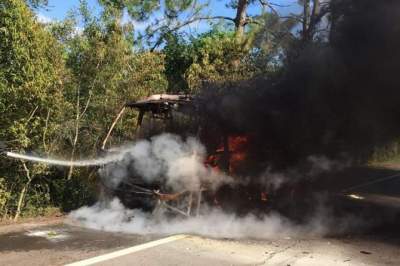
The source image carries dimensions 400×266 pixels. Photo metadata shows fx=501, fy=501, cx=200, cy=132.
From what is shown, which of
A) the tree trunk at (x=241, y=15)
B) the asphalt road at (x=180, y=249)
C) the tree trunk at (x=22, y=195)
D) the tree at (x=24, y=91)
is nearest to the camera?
the asphalt road at (x=180, y=249)

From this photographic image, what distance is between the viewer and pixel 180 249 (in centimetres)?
666

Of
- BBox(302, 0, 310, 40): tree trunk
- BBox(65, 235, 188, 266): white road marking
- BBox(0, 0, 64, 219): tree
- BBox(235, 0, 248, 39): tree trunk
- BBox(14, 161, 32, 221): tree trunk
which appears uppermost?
BBox(235, 0, 248, 39): tree trunk

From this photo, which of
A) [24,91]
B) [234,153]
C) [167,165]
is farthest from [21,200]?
[234,153]

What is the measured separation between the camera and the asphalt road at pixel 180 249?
6.19 metres

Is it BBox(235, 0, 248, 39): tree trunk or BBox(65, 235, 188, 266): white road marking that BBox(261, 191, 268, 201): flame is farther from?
BBox(235, 0, 248, 39): tree trunk

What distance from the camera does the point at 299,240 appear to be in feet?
24.1

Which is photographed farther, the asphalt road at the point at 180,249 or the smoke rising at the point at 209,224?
the smoke rising at the point at 209,224

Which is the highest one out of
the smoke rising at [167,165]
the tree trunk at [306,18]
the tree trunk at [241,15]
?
the tree trunk at [241,15]

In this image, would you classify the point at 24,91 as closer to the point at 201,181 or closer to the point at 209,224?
the point at 201,181

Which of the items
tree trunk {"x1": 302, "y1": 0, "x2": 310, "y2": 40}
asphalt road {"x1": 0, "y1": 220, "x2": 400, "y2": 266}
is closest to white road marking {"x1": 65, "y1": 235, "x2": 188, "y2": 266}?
asphalt road {"x1": 0, "y1": 220, "x2": 400, "y2": 266}

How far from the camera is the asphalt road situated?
20.3ft

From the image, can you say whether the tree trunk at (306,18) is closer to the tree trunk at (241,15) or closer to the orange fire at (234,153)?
the orange fire at (234,153)

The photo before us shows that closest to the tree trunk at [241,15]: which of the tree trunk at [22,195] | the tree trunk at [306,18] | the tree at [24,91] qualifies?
the tree trunk at [306,18]

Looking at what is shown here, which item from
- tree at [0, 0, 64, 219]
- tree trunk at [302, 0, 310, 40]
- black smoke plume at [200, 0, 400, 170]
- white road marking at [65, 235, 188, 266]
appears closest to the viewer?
white road marking at [65, 235, 188, 266]
